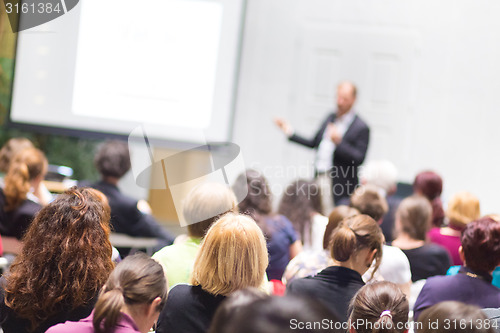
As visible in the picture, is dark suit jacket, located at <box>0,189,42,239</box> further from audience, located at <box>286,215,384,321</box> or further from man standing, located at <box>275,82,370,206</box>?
man standing, located at <box>275,82,370,206</box>

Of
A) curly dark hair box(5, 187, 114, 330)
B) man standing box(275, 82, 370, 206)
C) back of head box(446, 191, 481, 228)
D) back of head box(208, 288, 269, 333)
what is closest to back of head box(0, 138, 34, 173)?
man standing box(275, 82, 370, 206)

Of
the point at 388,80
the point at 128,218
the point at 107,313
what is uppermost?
the point at 388,80

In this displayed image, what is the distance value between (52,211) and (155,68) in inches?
131

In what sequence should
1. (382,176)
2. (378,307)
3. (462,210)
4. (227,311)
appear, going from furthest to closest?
(382,176) < (462,210) < (378,307) < (227,311)

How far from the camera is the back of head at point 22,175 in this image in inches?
127

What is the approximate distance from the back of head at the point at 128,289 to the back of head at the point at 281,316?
786mm

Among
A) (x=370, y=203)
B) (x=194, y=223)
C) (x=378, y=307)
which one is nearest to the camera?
(x=378, y=307)

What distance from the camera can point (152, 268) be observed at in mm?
1624

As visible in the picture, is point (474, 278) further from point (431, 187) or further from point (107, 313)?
point (431, 187)

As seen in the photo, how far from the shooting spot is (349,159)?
4992mm

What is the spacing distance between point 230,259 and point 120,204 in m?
1.82

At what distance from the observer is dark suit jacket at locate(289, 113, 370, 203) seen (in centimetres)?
502

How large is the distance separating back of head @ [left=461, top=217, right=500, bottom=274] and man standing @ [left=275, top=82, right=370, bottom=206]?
256 centimetres

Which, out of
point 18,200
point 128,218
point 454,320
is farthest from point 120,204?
point 454,320
